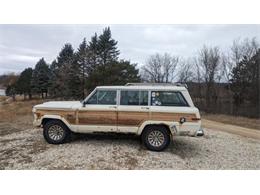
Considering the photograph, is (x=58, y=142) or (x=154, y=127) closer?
(x=154, y=127)

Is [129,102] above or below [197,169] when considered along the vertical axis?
above

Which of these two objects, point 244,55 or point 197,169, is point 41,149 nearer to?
point 197,169

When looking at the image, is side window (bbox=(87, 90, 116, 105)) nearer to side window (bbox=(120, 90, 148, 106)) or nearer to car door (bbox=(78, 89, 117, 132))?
car door (bbox=(78, 89, 117, 132))

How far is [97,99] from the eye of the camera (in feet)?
23.1

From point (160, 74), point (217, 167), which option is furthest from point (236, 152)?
point (160, 74)

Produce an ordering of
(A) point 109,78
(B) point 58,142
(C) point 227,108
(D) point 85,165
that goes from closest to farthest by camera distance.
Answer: (D) point 85,165, (B) point 58,142, (A) point 109,78, (C) point 227,108

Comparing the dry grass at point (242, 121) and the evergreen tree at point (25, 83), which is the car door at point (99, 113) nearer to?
the dry grass at point (242, 121)

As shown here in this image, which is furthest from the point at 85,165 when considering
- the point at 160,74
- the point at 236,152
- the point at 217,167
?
the point at 160,74

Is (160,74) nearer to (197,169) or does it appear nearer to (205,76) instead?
(205,76)

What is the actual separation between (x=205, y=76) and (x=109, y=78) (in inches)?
719

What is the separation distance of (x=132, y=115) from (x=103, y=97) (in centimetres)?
111

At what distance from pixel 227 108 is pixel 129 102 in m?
24.9

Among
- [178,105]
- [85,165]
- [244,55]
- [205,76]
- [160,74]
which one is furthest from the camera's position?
[160,74]

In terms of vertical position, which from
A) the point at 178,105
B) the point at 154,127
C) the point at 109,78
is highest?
the point at 109,78
